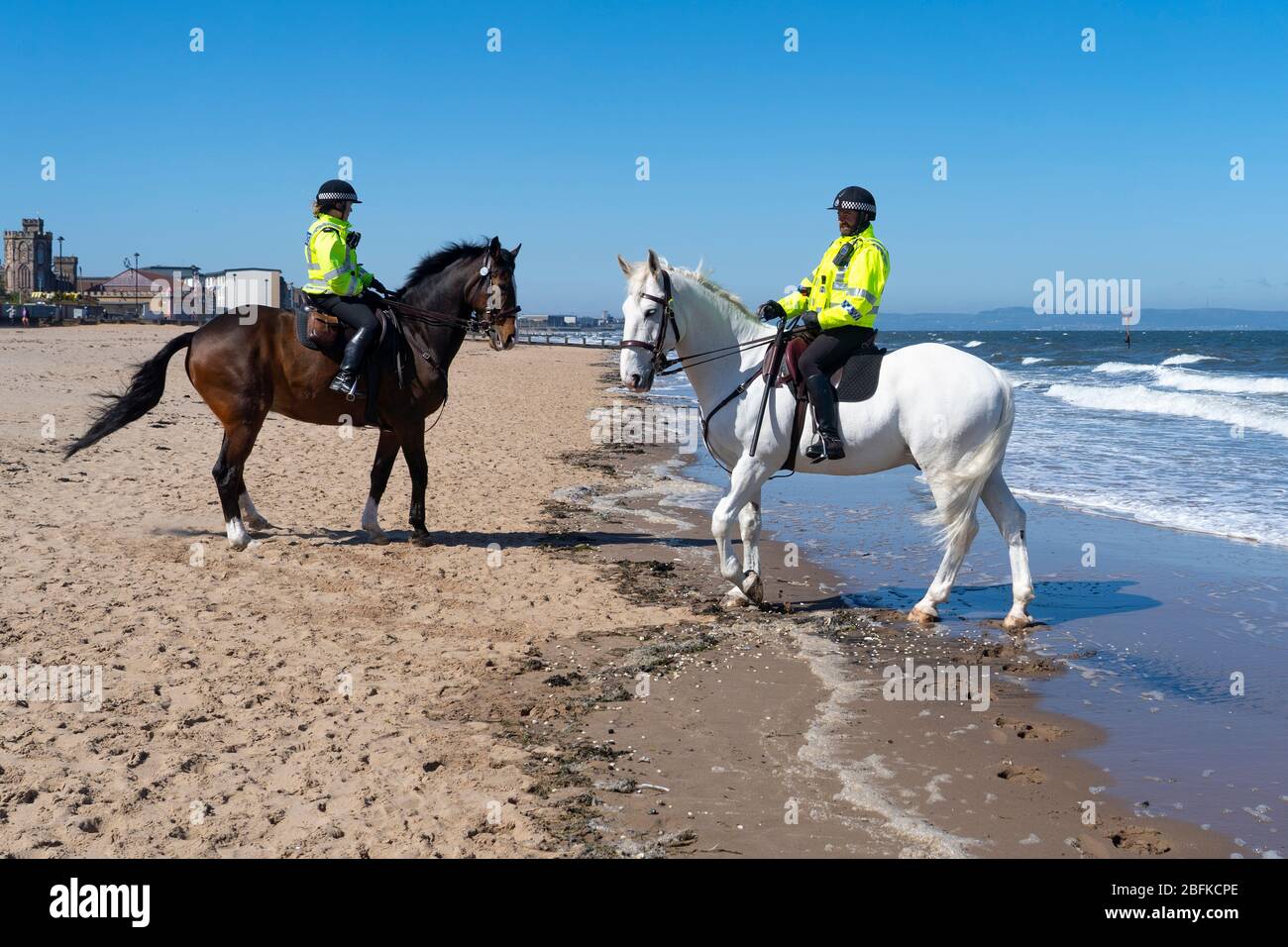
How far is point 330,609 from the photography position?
7.92 meters

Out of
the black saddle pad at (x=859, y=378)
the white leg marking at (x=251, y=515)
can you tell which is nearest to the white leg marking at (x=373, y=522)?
the white leg marking at (x=251, y=515)

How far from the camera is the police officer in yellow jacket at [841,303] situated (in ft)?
25.2

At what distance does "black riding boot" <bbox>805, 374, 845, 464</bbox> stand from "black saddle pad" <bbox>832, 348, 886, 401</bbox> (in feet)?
0.34

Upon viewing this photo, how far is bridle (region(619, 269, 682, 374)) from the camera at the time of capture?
7.68 meters

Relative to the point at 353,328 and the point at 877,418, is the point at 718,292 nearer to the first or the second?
the point at 877,418

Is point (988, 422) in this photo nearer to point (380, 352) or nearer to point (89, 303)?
point (380, 352)

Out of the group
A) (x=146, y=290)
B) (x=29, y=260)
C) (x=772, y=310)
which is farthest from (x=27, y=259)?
(x=772, y=310)

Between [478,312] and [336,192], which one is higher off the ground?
[336,192]

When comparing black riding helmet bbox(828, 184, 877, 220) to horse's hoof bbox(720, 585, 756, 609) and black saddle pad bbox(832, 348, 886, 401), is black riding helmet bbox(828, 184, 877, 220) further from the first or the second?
horse's hoof bbox(720, 585, 756, 609)

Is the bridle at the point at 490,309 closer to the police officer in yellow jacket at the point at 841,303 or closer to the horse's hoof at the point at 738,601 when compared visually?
the police officer in yellow jacket at the point at 841,303

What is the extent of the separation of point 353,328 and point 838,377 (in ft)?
15.7

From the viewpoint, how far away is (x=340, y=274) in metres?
9.69

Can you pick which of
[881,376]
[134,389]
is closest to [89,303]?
[134,389]

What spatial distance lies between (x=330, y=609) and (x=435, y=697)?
2140 millimetres
